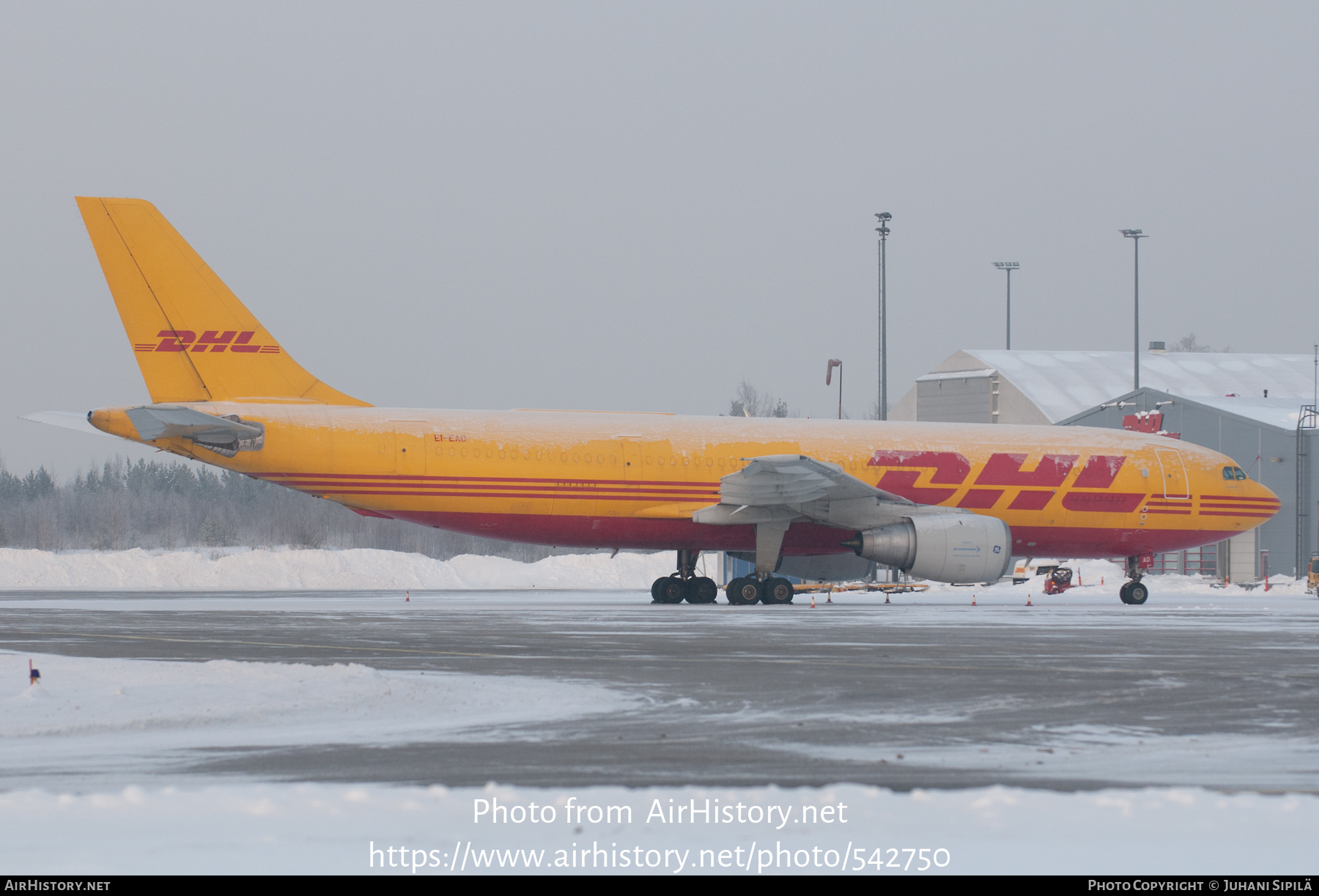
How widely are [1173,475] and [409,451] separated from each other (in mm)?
16913

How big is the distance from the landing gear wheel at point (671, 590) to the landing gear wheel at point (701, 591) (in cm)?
13

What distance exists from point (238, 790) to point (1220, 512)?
2796cm

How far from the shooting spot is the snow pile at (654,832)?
5.32 meters

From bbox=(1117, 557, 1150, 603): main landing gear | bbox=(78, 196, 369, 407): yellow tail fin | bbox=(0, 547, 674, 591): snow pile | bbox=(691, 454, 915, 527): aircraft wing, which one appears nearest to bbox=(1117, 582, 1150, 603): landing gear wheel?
Result: bbox=(1117, 557, 1150, 603): main landing gear

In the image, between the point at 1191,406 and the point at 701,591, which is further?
the point at 1191,406

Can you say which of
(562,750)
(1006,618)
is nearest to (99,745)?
(562,750)

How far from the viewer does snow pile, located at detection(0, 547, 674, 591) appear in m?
41.2

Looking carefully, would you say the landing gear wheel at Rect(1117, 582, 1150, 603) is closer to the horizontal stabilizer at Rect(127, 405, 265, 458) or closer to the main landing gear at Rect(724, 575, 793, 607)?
the main landing gear at Rect(724, 575, 793, 607)

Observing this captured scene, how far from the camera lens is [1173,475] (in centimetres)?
2988

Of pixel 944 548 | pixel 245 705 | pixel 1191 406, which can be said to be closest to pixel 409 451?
pixel 944 548

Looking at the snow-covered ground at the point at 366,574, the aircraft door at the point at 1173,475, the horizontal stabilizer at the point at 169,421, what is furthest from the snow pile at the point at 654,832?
the snow-covered ground at the point at 366,574

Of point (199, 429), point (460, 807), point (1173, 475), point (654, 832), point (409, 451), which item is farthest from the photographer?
point (1173, 475)

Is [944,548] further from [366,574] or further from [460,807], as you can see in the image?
[366,574]

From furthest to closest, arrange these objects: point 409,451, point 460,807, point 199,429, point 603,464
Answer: point 603,464, point 409,451, point 199,429, point 460,807
